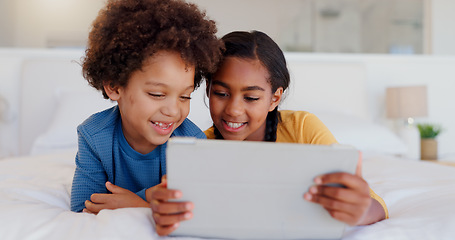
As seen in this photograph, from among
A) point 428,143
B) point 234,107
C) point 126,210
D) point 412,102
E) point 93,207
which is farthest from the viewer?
point 428,143

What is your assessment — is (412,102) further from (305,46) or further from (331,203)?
(331,203)

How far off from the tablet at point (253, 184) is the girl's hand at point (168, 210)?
0.01m

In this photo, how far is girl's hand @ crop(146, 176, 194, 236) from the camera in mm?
654

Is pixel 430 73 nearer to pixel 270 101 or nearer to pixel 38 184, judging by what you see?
pixel 270 101

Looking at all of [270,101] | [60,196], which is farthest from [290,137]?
[60,196]

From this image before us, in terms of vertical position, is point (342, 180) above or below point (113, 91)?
below

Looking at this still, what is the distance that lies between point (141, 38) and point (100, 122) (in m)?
0.28

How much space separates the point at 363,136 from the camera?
2184mm

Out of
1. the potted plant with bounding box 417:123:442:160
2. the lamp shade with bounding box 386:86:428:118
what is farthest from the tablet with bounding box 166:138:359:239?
the potted plant with bounding box 417:123:442:160

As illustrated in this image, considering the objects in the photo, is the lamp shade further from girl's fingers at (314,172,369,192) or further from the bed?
girl's fingers at (314,172,369,192)

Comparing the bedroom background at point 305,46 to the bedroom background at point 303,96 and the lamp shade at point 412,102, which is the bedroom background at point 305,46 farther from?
the lamp shade at point 412,102

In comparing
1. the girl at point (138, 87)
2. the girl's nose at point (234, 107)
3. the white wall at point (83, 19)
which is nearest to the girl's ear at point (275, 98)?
the girl's nose at point (234, 107)

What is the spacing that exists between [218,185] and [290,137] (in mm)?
733

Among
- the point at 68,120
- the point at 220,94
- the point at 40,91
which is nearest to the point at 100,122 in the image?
the point at 220,94
